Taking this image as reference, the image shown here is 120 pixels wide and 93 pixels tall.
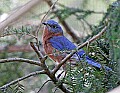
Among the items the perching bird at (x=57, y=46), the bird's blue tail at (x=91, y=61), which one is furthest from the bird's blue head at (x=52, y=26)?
the bird's blue tail at (x=91, y=61)

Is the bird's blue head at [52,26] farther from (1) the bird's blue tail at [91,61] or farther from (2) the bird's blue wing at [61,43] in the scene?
(1) the bird's blue tail at [91,61]

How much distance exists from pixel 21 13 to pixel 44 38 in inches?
7.8

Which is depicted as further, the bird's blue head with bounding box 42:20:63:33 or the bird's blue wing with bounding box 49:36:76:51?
the bird's blue head with bounding box 42:20:63:33

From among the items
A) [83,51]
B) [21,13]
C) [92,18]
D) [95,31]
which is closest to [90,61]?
[83,51]

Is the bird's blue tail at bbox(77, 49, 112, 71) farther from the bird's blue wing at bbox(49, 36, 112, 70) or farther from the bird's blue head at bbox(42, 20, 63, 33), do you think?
the bird's blue head at bbox(42, 20, 63, 33)

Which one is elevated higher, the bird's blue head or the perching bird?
the bird's blue head

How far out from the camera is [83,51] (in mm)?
606

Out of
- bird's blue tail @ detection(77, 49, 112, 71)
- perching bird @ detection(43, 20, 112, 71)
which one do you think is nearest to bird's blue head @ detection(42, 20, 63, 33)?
perching bird @ detection(43, 20, 112, 71)

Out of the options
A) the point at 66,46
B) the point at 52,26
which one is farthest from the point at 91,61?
the point at 52,26

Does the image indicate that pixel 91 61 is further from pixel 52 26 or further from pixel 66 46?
pixel 52 26

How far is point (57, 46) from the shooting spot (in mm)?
707

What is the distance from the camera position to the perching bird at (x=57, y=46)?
61 centimetres

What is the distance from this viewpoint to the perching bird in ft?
2.00

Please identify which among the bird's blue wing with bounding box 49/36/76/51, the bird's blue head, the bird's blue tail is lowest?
the bird's blue tail
